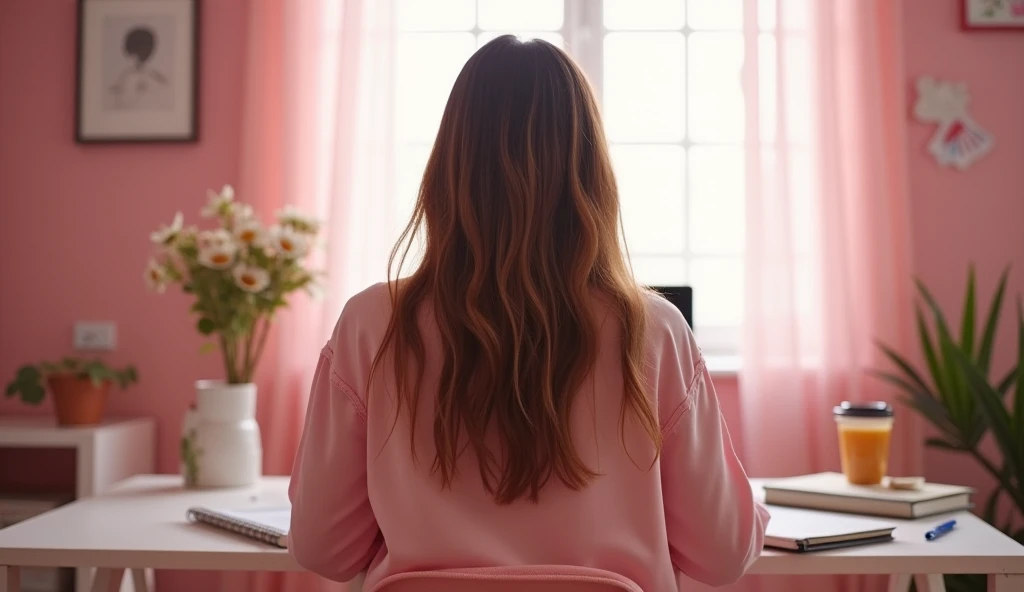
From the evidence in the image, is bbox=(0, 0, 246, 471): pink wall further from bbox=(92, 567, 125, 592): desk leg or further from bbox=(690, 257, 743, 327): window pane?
bbox=(690, 257, 743, 327): window pane

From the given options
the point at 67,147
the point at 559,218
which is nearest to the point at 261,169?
the point at 67,147

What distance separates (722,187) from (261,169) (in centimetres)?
130

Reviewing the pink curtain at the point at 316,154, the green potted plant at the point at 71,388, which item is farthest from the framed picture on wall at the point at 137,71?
the green potted plant at the point at 71,388

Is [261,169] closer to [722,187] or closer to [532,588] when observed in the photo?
[722,187]

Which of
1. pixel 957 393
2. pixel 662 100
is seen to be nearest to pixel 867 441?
pixel 957 393

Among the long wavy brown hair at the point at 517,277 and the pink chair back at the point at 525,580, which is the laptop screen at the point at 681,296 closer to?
the long wavy brown hair at the point at 517,277

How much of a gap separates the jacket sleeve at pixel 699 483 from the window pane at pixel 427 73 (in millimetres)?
A: 1788

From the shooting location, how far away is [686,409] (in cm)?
117

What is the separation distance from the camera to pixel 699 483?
119cm

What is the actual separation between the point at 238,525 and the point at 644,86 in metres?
1.84

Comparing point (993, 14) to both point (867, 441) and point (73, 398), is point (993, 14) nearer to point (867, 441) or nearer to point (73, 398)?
point (867, 441)

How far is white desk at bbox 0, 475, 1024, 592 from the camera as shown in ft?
4.82

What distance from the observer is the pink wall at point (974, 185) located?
2.75 metres

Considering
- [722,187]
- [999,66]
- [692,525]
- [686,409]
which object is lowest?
[692,525]
